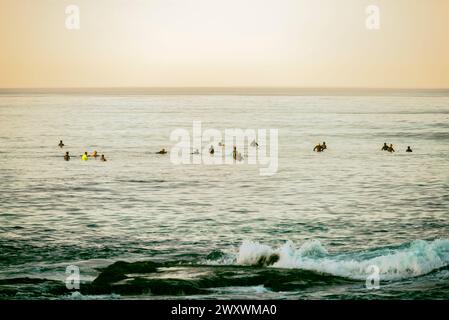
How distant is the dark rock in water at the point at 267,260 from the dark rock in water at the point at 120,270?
3.54m

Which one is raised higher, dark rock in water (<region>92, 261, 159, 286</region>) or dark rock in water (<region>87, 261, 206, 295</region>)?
dark rock in water (<region>92, 261, 159, 286</region>)

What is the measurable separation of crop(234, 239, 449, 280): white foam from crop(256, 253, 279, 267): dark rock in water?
0.14 metres

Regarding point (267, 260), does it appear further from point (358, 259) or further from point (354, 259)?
point (358, 259)

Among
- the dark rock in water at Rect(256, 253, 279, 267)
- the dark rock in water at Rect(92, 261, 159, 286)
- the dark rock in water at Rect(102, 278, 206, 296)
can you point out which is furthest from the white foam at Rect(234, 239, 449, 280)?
the dark rock in water at Rect(102, 278, 206, 296)

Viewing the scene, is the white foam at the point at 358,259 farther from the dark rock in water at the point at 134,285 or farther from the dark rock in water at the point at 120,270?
the dark rock in water at the point at 134,285

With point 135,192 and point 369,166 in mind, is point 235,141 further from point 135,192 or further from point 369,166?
point 135,192

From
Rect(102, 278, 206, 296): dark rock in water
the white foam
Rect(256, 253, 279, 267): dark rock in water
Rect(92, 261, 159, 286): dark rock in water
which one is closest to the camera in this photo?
Rect(102, 278, 206, 296): dark rock in water

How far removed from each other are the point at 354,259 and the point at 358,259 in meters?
0.14

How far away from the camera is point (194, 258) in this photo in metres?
24.7

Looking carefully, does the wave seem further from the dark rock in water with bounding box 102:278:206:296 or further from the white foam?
the dark rock in water with bounding box 102:278:206:296

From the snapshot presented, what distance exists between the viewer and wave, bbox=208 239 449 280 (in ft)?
Answer: 72.7

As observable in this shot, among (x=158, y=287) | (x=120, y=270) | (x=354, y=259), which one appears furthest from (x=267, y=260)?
(x=120, y=270)

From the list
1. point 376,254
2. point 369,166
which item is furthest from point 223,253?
point 369,166
